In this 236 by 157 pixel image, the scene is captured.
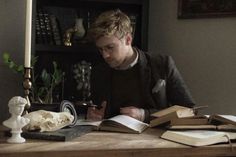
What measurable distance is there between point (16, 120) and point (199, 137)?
55 centimetres

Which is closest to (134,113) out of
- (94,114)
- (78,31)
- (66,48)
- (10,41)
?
(94,114)

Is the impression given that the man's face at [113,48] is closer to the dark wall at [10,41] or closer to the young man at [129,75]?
the young man at [129,75]

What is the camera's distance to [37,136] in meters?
1.22

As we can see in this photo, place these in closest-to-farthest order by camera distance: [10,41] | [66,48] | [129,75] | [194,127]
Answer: [194,127] → [10,41] → [129,75] → [66,48]

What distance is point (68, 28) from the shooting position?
2.54 meters

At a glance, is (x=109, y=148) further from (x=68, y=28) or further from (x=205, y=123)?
(x=68, y=28)

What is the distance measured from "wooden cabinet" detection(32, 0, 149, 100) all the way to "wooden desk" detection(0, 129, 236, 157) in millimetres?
1165

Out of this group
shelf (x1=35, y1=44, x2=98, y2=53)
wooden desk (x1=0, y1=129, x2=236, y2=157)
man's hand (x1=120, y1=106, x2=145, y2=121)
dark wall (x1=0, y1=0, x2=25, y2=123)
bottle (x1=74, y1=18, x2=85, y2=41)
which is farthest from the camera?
bottle (x1=74, y1=18, x2=85, y2=41)

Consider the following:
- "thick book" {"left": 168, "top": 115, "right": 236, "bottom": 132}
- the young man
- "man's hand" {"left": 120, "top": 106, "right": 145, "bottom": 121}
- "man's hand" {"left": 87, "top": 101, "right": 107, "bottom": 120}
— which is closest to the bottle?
the young man

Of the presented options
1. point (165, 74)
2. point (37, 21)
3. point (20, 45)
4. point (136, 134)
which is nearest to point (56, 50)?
point (37, 21)

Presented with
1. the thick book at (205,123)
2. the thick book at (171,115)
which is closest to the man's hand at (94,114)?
the thick book at (171,115)

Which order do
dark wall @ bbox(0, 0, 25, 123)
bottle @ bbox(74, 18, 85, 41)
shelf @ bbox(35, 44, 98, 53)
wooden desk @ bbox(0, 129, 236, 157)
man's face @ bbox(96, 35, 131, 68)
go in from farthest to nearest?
bottle @ bbox(74, 18, 85, 41) < shelf @ bbox(35, 44, 98, 53) < man's face @ bbox(96, 35, 131, 68) < dark wall @ bbox(0, 0, 25, 123) < wooden desk @ bbox(0, 129, 236, 157)

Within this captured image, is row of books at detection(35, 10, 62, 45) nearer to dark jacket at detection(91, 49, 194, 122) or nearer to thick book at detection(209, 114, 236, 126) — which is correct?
dark jacket at detection(91, 49, 194, 122)

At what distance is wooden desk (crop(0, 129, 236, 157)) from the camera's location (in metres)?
1.07
